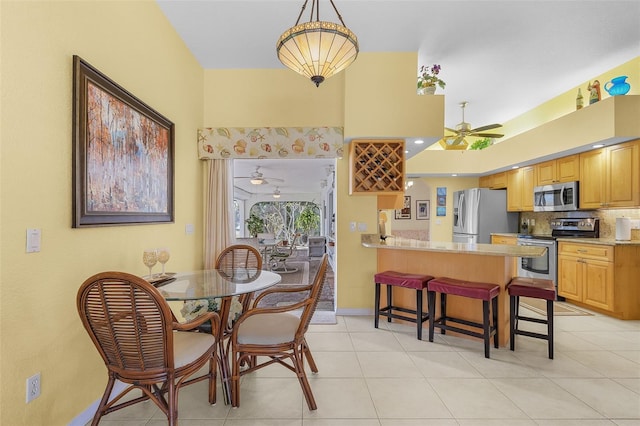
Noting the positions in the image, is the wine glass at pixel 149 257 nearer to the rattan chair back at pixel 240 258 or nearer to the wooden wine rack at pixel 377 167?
the rattan chair back at pixel 240 258

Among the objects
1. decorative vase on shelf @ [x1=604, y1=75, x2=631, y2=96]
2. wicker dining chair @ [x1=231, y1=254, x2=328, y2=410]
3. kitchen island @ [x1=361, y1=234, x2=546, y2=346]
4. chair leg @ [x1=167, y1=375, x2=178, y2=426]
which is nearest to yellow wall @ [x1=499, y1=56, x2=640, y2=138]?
decorative vase on shelf @ [x1=604, y1=75, x2=631, y2=96]

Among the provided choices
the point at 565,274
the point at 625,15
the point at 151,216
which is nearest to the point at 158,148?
the point at 151,216

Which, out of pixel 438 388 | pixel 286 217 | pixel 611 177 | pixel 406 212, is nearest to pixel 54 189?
pixel 438 388

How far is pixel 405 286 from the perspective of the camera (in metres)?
→ 3.16

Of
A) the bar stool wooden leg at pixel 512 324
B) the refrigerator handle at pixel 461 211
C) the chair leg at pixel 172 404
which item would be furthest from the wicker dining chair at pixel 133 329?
the refrigerator handle at pixel 461 211

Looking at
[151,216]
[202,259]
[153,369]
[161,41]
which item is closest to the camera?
[153,369]

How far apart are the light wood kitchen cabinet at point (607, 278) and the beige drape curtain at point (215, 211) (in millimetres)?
4417

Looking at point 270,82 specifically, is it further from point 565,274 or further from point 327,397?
point 565,274

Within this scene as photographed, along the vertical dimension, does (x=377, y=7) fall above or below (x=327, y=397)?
above

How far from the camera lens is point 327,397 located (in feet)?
6.91

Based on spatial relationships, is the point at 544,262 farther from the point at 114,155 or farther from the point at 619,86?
the point at 114,155

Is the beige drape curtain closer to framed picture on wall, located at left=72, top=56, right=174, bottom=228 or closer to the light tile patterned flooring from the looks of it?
framed picture on wall, located at left=72, top=56, right=174, bottom=228

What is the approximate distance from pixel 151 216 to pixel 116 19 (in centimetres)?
141

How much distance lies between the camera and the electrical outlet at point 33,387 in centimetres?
150
